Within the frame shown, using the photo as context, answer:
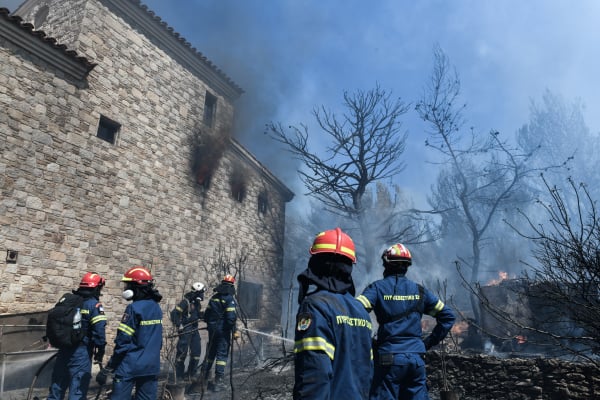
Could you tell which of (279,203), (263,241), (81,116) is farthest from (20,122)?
(279,203)

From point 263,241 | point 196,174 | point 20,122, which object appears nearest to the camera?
point 20,122

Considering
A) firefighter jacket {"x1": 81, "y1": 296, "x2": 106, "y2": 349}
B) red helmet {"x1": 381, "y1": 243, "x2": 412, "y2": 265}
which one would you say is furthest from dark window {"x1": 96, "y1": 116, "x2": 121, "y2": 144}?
red helmet {"x1": 381, "y1": 243, "x2": 412, "y2": 265}

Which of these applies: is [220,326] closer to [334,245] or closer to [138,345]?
[138,345]

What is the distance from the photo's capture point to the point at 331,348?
79.2 inches

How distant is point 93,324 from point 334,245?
4632 mm

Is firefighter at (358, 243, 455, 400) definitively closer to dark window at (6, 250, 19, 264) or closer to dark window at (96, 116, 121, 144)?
dark window at (6, 250, 19, 264)

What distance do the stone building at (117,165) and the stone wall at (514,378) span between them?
7.99 metres

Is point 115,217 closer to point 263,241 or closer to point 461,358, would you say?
point 263,241

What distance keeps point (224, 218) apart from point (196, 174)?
6.64 feet

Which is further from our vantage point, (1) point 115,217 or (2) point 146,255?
(2) point 146,255

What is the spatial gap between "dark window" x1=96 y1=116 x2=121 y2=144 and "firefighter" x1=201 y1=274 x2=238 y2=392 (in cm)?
539

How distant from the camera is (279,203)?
1780cm

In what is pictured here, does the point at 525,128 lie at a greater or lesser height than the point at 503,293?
greater

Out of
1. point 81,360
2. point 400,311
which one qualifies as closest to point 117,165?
point 81,360
